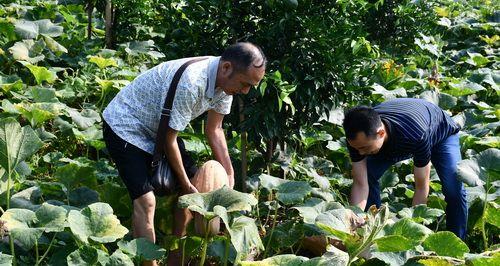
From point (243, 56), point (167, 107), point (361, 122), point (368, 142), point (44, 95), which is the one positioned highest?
point (243, 56)

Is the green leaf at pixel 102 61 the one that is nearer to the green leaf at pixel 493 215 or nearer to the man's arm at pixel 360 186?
the man's arm at pixel 360 186

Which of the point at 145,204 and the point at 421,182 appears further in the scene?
the point at 421,182

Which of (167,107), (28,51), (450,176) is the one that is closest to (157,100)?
(167,107)

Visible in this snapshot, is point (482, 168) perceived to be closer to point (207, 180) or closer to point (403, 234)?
point (403, 234)

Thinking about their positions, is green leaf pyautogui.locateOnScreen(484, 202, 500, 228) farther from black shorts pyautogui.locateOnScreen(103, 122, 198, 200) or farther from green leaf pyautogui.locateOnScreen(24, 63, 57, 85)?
green leaf pyautogui.locateOnScreen(24, 63, 57, 85)

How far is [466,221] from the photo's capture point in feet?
13.9

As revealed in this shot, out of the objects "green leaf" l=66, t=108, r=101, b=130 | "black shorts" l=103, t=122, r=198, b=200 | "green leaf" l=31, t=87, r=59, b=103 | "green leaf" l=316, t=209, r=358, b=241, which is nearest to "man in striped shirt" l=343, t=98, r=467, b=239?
"green leaf" l=316, t=209, r=358, b=241

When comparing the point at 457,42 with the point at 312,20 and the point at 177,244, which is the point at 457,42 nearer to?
the point at 312,20

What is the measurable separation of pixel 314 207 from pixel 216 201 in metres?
0.75

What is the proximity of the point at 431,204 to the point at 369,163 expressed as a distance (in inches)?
20.4

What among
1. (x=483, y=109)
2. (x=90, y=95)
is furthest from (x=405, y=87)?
(x=90, y=95)

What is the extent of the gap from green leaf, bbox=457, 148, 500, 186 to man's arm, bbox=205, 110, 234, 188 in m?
1.28

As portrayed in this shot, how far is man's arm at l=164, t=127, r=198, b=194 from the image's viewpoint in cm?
333

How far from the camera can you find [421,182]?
13.6 ft
